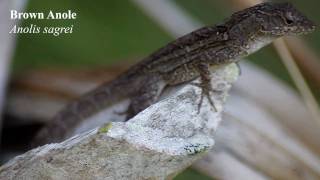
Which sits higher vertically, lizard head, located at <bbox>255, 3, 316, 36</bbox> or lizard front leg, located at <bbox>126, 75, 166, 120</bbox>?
lizard head, located at <bbox>255, 3, 316, 36</bbox>

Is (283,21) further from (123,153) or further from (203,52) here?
(123,153)

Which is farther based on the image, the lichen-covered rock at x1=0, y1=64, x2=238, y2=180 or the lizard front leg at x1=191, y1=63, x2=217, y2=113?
the lizard front leg at x1=191, y1=63, x2=217, y2=113

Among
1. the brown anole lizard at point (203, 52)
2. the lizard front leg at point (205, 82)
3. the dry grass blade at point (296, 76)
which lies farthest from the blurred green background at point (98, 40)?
the lizard front leg at point (205, 82)

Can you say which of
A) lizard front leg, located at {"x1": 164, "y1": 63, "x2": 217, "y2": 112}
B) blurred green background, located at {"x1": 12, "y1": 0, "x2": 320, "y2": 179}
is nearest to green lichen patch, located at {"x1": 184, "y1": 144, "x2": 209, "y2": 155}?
lizard front leg, located at {"x1": 164, "y1": 63, "x2": 217, "y2": 112}

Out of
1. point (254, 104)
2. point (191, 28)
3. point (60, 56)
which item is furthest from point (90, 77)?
point (254, 104)

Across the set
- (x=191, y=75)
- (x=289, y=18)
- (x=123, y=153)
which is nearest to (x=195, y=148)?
(x=123, y=153)

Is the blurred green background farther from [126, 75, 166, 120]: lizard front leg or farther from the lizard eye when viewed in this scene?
the lizard eye

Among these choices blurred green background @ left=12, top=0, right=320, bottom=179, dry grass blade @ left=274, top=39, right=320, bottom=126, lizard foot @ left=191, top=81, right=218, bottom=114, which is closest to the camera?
lizard foot @ left=191, top=81, right=218, bottom=114
